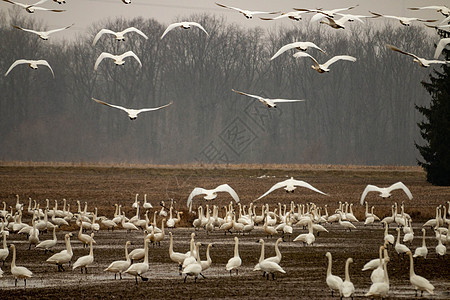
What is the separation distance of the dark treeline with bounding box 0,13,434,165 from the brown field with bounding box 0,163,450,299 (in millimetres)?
31302

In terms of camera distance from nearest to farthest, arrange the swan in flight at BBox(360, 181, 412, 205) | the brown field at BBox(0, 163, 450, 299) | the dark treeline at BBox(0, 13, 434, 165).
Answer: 1. the brown field at BBox(0, 163, 450, 299)
2. the swan in flight at BBox(360, 181, 412, 205)
3. the dark treeline at BBox(0, 13, 434, 165)

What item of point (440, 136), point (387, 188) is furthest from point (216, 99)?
point (387, 188)

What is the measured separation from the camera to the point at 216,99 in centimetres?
8481

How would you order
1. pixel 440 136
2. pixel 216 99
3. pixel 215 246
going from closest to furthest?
pixel 215 246, pixel 440 136, pixel 216 99

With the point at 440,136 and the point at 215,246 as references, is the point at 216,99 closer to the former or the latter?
the point at 440,136

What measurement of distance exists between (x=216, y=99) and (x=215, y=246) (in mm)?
64025

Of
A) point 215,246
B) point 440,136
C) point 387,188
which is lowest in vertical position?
point 215,246

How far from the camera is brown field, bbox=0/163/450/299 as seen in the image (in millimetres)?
13945

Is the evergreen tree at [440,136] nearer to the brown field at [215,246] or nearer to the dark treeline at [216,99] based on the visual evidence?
the brown field at [215,246]

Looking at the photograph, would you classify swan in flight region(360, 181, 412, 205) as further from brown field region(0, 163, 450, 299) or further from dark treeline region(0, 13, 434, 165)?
dark treeline region(0, 13, 434, 165)

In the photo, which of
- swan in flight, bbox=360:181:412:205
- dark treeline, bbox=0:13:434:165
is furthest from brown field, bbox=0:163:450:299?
dark treeline, bbox=0:13:434:165

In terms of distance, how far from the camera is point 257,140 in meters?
82.9

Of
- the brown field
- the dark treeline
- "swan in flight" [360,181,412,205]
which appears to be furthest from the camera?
the dark treeline

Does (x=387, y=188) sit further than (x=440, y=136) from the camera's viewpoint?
No
